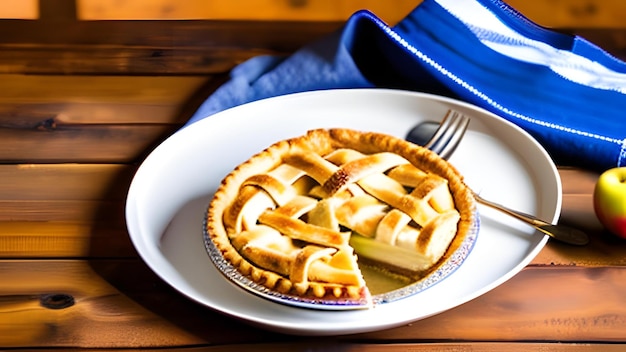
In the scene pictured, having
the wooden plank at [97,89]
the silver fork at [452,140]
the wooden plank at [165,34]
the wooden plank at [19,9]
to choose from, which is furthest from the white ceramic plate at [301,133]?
the wooden plank at [19,9]

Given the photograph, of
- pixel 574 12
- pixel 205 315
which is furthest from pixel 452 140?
pixel 574 12

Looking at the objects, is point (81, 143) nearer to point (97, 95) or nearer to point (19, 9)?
point (97, 95)

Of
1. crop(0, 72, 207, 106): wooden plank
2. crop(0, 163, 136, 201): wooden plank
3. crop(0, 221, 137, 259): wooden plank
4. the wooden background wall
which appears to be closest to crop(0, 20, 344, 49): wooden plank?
the wooden background wall

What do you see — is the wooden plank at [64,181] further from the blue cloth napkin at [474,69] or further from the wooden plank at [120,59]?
the wooden plank at [120,59]

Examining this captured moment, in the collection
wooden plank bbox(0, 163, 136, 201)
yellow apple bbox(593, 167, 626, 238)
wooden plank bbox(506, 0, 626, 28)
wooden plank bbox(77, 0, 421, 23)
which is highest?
wooden plank bbox(77, 0, 421, 23)

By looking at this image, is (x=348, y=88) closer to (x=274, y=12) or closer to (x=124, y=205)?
(x=124, y=205)

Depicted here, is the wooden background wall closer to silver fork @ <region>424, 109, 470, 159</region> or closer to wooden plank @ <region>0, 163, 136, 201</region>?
wooden plank @ <region>0, 163, 136, 201</region>
